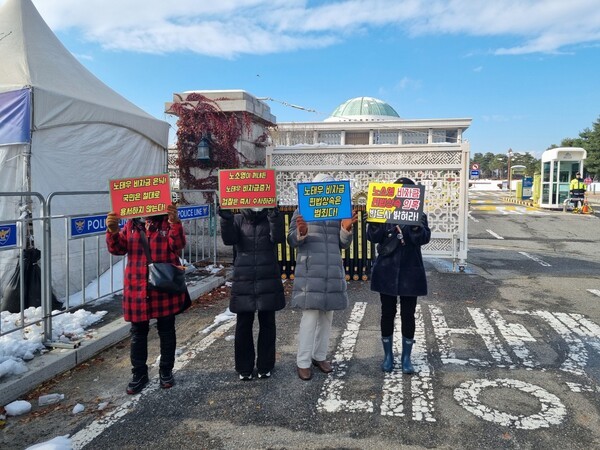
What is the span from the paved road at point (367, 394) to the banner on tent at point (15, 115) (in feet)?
11.3

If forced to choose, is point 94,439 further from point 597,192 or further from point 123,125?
point 597,192

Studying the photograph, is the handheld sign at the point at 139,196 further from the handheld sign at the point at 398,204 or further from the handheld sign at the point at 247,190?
the handheld sign at the point at 398,204

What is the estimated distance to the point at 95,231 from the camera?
18.2 feet

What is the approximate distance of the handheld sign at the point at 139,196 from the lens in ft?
13.3

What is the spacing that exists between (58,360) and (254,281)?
2051 millimetres

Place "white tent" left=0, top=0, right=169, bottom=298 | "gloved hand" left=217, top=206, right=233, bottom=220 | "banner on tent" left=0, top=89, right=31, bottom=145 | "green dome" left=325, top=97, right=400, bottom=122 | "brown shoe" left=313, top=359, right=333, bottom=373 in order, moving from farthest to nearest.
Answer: "green dome" left=325, top=97, right=400, bottom=122 < "white tent" left=0, top=0, right=169, bottom=298 < "banner on tent" left=0, top=89, right=31, bottom=145 < "brown shoe" left=313, top=359, right=333, bottom=373 < "gloved hand" left=217, top=206, right=233, bottom=220

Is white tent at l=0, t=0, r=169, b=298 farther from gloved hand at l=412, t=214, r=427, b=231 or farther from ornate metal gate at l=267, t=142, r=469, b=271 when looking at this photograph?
gloved hand at l=412, t=214, r=427, b=231

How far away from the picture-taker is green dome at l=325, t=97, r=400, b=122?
4962 cm

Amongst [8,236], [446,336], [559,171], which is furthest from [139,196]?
[559,171]

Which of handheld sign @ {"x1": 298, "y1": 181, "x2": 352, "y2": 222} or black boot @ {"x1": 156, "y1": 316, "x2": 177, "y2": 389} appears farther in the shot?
handheld sign @ {"x1": 298, "y1": 181, "x2": 352, "y2": 222}

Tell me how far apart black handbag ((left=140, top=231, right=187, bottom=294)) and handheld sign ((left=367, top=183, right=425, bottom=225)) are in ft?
6.03

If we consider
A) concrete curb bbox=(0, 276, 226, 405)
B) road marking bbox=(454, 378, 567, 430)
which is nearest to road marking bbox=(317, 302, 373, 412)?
road marking bbox=(454, 378, 567, 430)

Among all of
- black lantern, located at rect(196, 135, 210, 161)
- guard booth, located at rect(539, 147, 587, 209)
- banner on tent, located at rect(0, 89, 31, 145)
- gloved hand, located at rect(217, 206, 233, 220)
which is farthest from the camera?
guard booth, located at rect(539, 147, 587, 209)

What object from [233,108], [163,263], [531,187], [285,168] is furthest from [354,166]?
[531,187]
